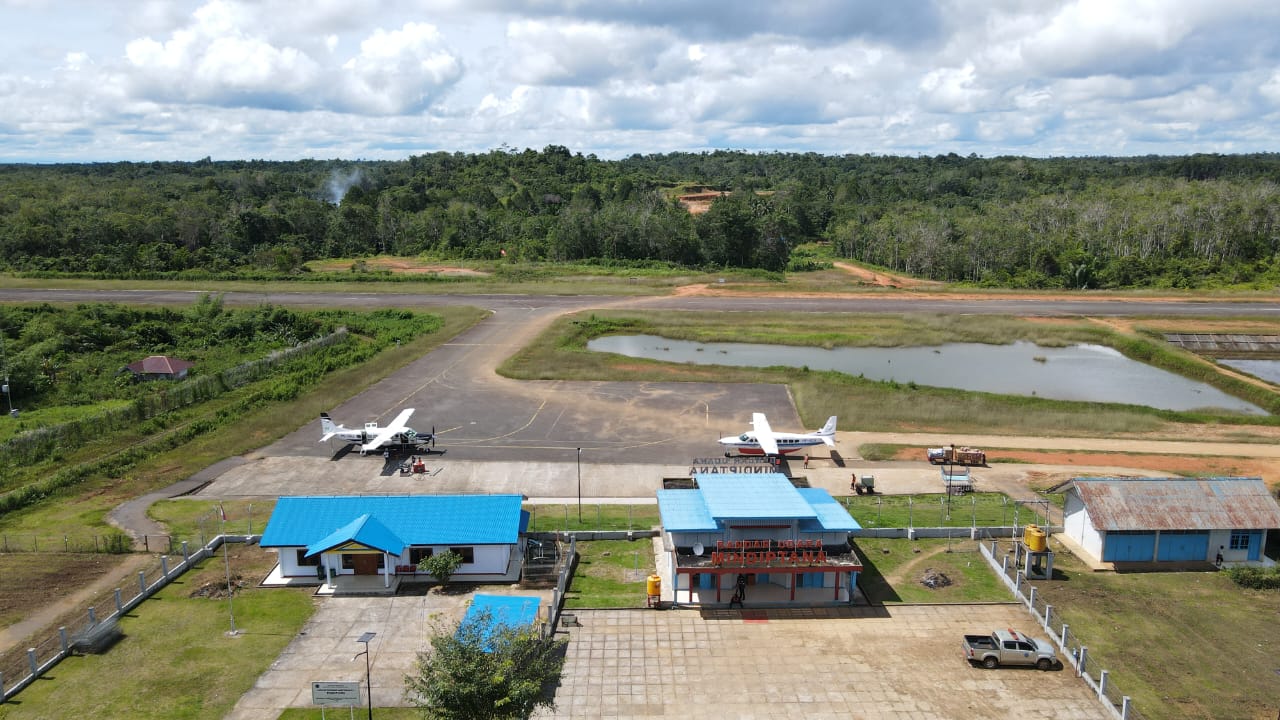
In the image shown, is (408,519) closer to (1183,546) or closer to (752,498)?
(752,498)

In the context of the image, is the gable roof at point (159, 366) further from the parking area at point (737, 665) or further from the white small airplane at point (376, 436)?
the parking area at point (737, 665)

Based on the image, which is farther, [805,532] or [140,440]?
[140,440]

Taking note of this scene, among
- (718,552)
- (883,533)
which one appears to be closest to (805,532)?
(718,552)

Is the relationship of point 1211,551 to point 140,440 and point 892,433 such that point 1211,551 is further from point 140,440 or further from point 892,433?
point 140,440

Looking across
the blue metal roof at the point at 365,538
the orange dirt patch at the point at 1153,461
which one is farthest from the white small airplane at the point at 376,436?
the orange dirt patch at the point at 1153,461

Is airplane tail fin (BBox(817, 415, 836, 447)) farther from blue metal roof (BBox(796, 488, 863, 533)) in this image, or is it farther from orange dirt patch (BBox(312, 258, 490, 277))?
orange dirt patch (BBox(312, 258, 490, 277))

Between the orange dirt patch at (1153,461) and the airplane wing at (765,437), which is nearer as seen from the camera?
the orange dirt patch at (1153,461)

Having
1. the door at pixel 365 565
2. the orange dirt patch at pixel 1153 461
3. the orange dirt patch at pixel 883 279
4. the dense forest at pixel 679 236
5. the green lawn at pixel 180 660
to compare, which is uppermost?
the dense forest at pixel 679 236
